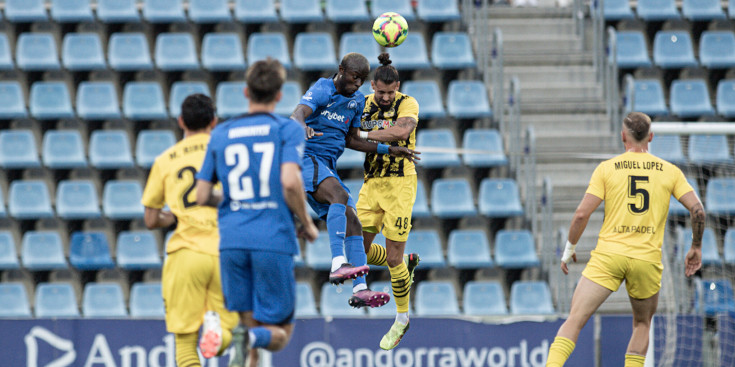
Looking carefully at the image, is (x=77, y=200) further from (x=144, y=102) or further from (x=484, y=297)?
(x=484, y=297)

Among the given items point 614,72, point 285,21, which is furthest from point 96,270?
point 614,72

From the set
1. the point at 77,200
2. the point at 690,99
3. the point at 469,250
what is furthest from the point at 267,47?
the point at 690,99

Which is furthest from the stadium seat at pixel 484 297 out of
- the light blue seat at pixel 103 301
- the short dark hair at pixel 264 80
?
the short dark hair at pixel 264 80

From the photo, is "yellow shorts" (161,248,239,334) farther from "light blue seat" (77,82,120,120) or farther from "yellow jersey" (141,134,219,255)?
"light blue seat" (77,82,120,120)

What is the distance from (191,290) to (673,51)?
11.0 meters

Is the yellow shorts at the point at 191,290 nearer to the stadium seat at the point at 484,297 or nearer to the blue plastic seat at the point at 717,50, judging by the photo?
the stadium seat at the point at 484,297

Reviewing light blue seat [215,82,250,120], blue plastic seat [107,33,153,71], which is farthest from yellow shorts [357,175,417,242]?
blue plastic seat [107,33,153,71]

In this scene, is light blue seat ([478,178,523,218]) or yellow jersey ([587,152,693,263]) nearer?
yellow jersey ([587,152,693,263])

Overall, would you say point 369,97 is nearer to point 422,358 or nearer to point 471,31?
point 422,358

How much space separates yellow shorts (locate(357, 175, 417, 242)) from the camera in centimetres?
877

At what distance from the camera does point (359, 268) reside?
26.1 feet

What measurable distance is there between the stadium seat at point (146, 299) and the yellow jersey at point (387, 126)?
5.37m

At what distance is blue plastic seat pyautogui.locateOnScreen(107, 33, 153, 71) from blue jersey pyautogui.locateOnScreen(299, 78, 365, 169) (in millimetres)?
7496

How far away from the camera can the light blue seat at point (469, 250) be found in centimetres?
1354
